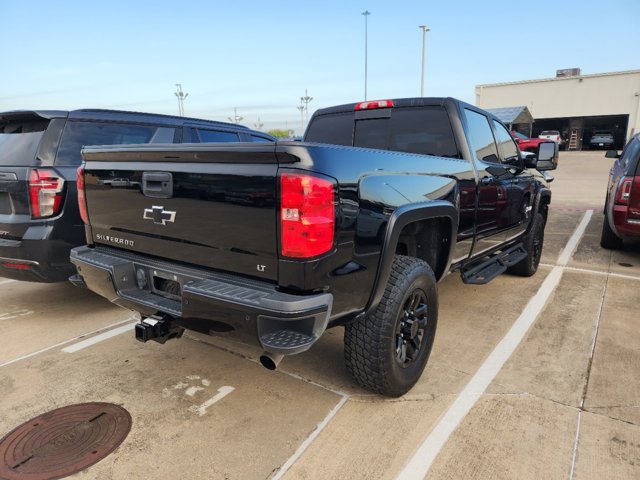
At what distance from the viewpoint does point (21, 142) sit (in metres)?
3.91

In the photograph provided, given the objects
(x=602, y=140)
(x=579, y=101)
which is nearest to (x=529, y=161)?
(x=602, y=140)

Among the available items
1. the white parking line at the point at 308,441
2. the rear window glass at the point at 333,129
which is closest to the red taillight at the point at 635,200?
the rear window glass at the point at 333,129

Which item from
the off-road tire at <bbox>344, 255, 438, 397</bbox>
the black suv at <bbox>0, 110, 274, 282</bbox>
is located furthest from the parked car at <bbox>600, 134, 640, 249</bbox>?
the black suv at <bbox>0, 110, 274, 282</bbox>

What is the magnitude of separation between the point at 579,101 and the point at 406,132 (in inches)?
1691

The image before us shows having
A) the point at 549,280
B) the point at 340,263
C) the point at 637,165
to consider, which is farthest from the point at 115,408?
the point at 637,165

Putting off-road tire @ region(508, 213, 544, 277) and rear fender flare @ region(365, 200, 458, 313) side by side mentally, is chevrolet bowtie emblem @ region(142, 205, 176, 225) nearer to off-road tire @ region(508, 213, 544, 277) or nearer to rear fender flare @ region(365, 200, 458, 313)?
rear fender flare @ region(365, 200, 458, 313)

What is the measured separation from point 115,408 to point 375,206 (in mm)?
1929

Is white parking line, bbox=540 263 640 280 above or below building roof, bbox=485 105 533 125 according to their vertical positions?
below

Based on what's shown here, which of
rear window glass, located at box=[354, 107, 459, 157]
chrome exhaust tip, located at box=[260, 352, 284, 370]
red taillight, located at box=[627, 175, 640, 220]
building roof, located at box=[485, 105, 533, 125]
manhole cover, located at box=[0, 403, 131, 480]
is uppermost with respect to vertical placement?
building roof, located at box=[485, 105, 533, 125]

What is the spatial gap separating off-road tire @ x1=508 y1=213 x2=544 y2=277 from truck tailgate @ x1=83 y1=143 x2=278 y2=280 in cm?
388

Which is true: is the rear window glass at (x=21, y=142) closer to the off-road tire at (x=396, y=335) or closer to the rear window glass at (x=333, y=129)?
the rear window glass at (x=333, y=129)

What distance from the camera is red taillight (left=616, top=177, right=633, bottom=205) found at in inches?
213

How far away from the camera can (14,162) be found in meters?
3.81

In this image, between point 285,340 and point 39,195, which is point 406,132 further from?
point 39,195
